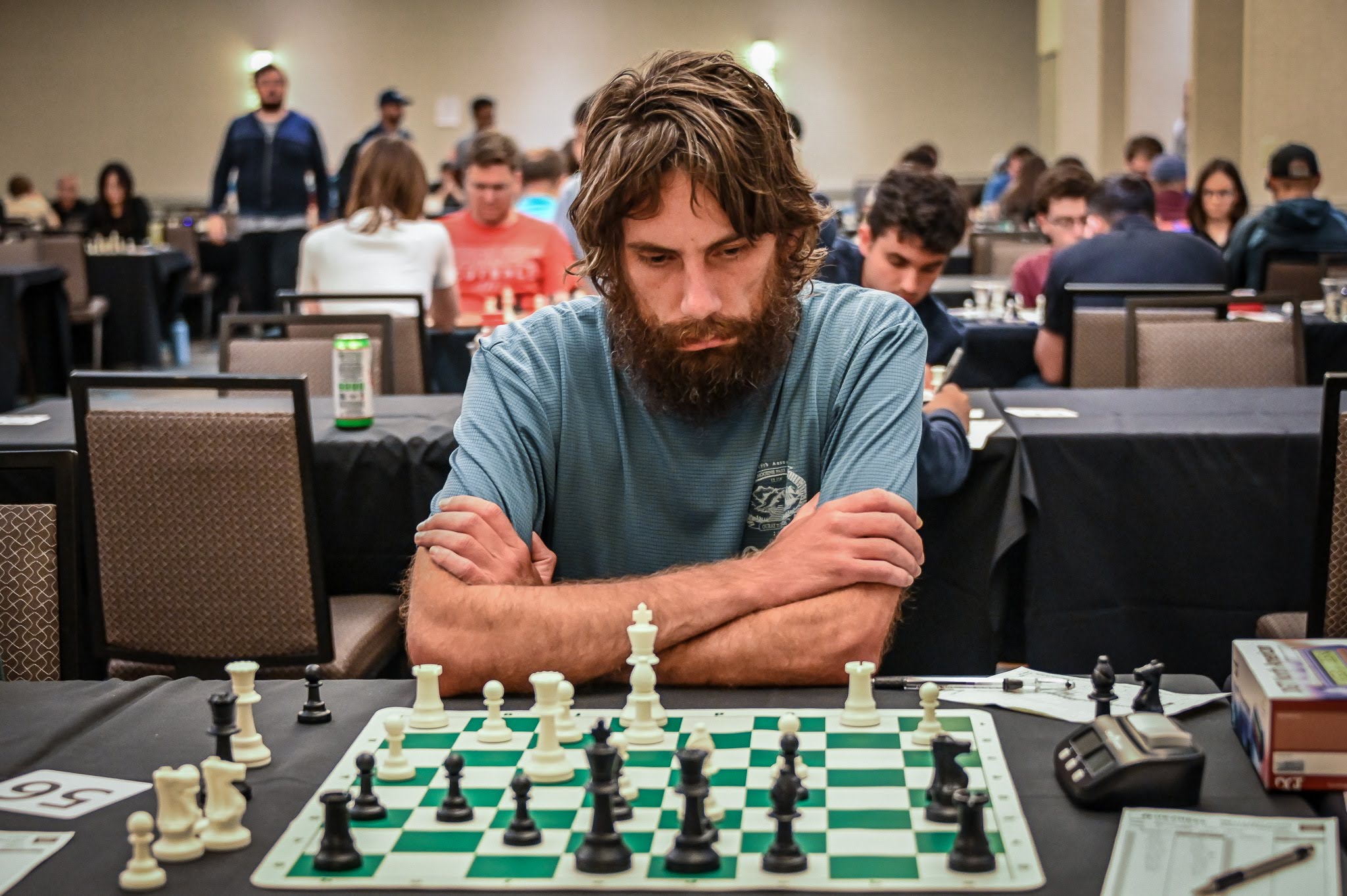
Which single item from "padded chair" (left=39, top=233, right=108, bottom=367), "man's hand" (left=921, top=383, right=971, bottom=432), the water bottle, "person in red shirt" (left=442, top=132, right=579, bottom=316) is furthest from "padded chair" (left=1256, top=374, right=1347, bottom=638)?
the water bottle

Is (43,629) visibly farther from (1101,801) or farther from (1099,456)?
(1099,456)

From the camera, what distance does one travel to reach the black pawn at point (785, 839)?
3.35 ft

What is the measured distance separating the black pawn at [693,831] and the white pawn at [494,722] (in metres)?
0.28

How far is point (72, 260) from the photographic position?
8.41m

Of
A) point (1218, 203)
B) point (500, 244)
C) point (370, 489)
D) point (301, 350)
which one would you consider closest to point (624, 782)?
point (370, 489)

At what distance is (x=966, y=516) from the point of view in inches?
113

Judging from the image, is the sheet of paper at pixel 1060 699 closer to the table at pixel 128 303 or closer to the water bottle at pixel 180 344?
the table at pixel 128 303

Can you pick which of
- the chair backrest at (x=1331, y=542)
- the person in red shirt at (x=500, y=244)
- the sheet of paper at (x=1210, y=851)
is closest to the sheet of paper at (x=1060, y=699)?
the sheet of paper at (x=1210, y=851)

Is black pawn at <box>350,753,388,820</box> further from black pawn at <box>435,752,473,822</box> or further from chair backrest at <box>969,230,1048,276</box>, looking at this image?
chair backrest at <box>969,230,1048,276</box>

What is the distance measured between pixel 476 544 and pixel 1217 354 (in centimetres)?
279

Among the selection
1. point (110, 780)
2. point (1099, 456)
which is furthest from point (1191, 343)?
point (110, 780)

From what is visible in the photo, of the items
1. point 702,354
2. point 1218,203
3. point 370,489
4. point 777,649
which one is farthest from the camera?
point 1218,203

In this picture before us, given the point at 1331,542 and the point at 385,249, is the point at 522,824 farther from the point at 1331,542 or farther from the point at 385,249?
the point at 385,249

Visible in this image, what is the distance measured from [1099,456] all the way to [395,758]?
6.55 ft
